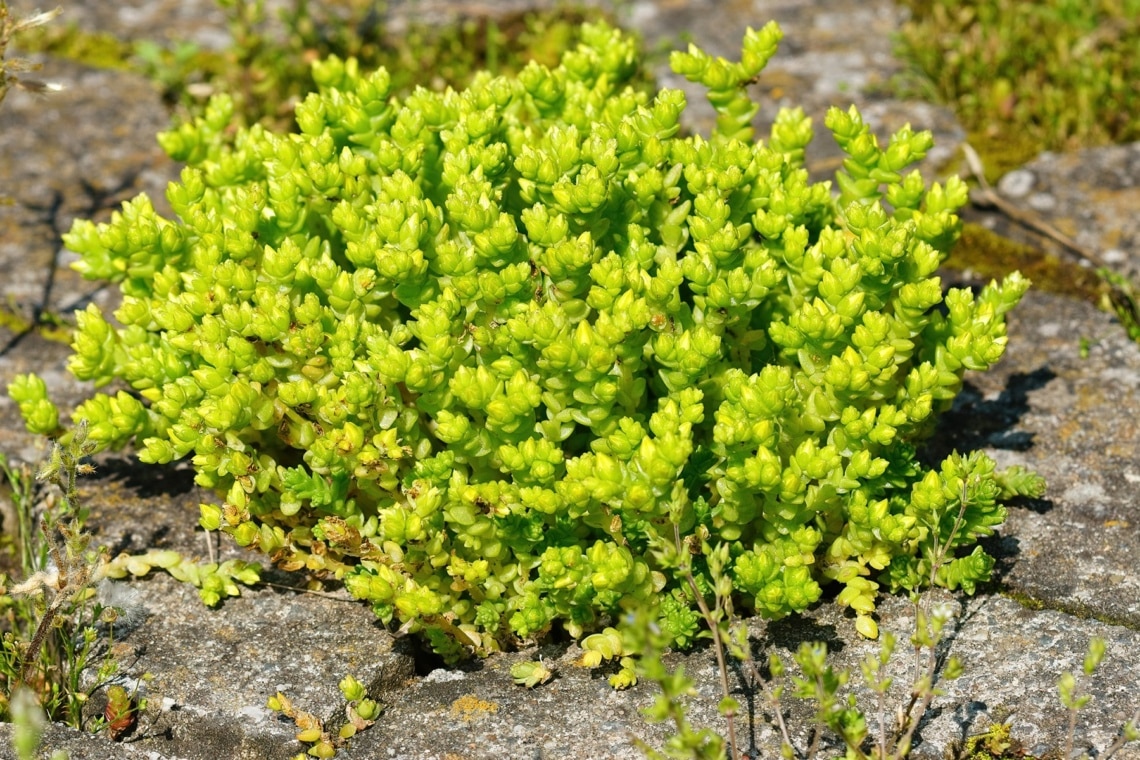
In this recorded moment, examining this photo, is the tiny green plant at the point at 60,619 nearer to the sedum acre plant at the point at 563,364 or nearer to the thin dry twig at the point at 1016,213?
the sedum acre plant at the point at 563,364

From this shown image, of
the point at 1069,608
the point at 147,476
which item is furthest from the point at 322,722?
the point at 1069,608

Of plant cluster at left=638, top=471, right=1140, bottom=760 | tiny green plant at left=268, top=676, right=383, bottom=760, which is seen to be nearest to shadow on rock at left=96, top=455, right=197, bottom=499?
tiny green plant at left=268, top=676, right=383, bottom=760

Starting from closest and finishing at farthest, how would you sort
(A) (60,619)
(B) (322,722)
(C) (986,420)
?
(B) (322,722)
(A) (60,619)
(C) (986,420)

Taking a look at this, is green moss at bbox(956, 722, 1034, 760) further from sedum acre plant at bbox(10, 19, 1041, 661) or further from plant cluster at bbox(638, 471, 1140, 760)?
sedum acre plant at bbox(10, 19, 1041, 661)

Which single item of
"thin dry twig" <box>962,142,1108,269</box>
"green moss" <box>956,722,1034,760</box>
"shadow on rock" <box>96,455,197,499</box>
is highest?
"thin dry twig" <box>962,142,1108,269</box>

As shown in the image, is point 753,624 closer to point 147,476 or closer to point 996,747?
point 996,747

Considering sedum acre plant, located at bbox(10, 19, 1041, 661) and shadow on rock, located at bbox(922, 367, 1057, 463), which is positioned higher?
A: sedum acre plant, located at bbox(10, 19, 1041, 661)

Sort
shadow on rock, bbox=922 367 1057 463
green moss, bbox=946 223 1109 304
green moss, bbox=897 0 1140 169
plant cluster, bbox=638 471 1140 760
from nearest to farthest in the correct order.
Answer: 1. plant cluster, bbox=638 471 1140 760
2. shadow on rock, bbox=922 367 1057 463
3. green moss, bbox=946 223 1109 304
4. green moss, bbox=897 0 1140 169
